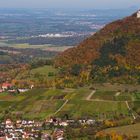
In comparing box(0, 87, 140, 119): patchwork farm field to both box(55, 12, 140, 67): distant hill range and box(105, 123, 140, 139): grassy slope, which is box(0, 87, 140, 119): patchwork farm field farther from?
box(55, 12, 140, 67): distant hill range

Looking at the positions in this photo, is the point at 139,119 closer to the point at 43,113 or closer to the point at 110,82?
the point at 43,113

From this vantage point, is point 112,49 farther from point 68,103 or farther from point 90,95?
point 68,103

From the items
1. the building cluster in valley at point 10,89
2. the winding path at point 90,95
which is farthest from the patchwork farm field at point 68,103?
the building cluster in valley at point 10,89

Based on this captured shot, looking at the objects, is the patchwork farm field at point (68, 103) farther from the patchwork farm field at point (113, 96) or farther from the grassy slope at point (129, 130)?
the grassy slope at point (129, 130)

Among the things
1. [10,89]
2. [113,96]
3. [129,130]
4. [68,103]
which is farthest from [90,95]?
[129,130]

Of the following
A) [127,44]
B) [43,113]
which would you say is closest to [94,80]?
[127,44]

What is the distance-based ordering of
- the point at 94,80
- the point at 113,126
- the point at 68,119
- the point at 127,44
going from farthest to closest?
1. the point at 127,44
2. the point at 94,80
3. the point at 68,119
4. the point at 113,126

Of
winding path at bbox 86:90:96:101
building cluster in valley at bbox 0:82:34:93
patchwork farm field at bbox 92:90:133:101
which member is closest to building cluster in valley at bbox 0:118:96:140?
winding path at bbox 86:90:96:101
